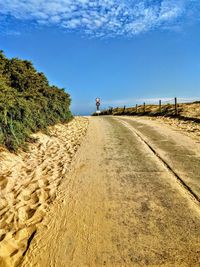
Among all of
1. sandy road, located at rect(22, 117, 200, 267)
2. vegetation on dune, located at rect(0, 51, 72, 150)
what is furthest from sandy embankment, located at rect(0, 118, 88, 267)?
vegetation on dune, located at rect(0, 51, 72, 150)

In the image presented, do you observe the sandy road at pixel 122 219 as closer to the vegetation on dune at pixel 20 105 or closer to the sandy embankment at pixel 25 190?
the sandy embankment at pixel 25 190

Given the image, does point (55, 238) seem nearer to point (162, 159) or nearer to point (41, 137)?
point (162, 159)

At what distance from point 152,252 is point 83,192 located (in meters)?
2.45

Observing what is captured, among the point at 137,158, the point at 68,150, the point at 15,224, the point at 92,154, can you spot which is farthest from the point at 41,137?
the point at 15,224

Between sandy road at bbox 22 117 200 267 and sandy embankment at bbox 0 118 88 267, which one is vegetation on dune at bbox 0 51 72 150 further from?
sandy road at bbox 22 117 200 267

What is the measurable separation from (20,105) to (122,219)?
6.22 meters

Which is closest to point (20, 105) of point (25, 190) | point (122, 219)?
point (25, 190)

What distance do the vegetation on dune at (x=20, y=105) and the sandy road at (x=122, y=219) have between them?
254 cm

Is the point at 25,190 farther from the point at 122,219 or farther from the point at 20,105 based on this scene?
the point at 20,105

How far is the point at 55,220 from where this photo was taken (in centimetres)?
462

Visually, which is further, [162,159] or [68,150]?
[68,150]

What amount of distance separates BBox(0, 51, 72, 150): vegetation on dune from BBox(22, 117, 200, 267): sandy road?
2536mm

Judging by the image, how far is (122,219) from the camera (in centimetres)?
451

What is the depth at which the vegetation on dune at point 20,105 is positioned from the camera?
8383mm
